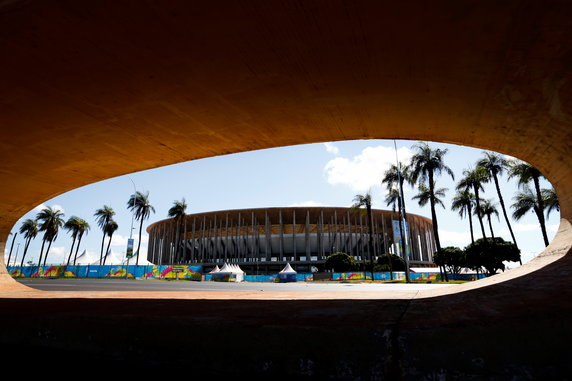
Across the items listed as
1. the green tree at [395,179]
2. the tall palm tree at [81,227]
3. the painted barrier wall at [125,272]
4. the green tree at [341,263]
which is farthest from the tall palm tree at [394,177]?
the tall palm tree at [81,227]

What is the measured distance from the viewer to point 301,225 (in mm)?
73375

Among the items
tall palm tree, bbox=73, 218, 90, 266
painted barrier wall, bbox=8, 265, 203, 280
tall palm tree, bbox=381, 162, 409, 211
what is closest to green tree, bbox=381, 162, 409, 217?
tall palm tree, bbox=381, 162, 409, 211

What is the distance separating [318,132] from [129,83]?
3307 millimetres

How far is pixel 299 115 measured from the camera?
5480 mm

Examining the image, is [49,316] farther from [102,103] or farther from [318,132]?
[318,132]

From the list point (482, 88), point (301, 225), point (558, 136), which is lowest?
point (558, 136)

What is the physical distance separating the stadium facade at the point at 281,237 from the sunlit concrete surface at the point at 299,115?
6022 cm

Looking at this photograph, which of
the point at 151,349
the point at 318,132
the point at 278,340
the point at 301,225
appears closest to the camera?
the point at 278,340

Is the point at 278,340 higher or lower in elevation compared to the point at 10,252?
lower

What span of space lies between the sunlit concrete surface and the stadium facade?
60220 mm

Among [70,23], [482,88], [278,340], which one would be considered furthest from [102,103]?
[482,88]

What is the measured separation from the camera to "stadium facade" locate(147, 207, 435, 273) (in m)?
67.4

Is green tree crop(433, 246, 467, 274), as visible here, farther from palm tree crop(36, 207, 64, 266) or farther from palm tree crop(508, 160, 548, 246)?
palm tree crop(36, 207, 64, 266)

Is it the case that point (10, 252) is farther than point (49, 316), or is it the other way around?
point (10, 252)
